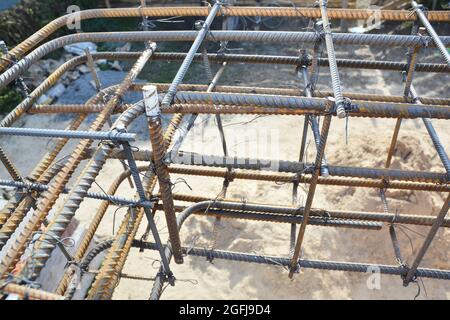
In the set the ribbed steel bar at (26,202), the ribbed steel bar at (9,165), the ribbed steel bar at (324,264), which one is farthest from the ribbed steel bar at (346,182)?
the ribbed steel bar at (9,165)

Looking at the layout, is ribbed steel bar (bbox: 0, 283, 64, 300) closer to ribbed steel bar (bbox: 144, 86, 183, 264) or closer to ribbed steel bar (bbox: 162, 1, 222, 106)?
ribbed steel bar (bbox: 144, 86, 183, 264)

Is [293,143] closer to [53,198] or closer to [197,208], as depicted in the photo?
[197,208]

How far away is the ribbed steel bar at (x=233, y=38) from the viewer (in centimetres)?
373

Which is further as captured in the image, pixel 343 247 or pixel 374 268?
pixel 343 247

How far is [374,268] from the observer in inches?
152

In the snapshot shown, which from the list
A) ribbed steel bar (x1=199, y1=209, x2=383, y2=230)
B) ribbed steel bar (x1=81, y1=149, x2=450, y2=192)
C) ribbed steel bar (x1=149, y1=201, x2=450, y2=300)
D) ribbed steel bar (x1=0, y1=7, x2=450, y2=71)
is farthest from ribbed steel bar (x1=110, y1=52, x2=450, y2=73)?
ribbed steel bar (x1=149, y1=201, x2=450, y2=300)

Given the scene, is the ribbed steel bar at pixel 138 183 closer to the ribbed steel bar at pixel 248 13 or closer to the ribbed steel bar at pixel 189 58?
the ribbed steel bar at pixel 189 58

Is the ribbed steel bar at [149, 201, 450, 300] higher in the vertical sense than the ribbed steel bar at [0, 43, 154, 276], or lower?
higher

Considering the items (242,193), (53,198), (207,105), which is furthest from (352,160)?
(53,198)

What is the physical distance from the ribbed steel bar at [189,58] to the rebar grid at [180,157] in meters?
Answer: 0.02

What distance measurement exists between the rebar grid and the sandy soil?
1117 mm

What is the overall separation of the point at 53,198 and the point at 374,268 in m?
3.26

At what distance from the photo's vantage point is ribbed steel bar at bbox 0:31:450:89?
373 cm
